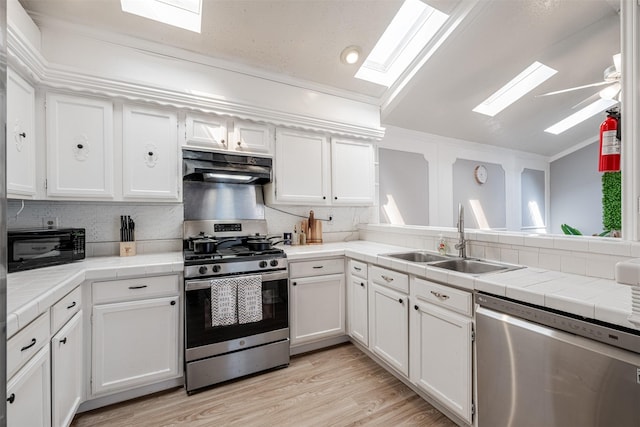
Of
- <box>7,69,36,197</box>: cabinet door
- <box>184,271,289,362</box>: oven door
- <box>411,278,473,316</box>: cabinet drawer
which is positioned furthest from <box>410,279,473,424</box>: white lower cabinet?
<box>7,69,36,197</box>: cabinet door

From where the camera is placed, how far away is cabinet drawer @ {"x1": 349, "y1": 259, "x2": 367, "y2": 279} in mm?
2322

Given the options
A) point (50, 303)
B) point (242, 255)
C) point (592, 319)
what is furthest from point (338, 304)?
point (50, 303)

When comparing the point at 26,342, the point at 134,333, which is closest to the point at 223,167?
the point at 134,333

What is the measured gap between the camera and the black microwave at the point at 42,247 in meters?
1.59

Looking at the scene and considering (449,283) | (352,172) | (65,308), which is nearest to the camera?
(65,308)

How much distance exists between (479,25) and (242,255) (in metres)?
2.93

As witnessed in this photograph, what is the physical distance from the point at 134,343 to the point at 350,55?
3031 millimetres

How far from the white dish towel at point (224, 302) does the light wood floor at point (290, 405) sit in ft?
1.66

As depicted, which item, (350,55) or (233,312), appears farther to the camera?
(350,55)

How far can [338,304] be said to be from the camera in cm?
254

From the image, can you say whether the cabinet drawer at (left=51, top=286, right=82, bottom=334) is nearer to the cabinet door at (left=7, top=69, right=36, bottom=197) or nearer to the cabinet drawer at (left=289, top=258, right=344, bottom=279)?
the cabinet door at (left=7, top=69, right=36, bottom=197)

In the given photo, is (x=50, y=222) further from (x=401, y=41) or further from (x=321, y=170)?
(x=401, y=41)

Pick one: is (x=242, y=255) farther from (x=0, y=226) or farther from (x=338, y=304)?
(x=0, y=226)

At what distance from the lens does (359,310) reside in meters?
2.38
